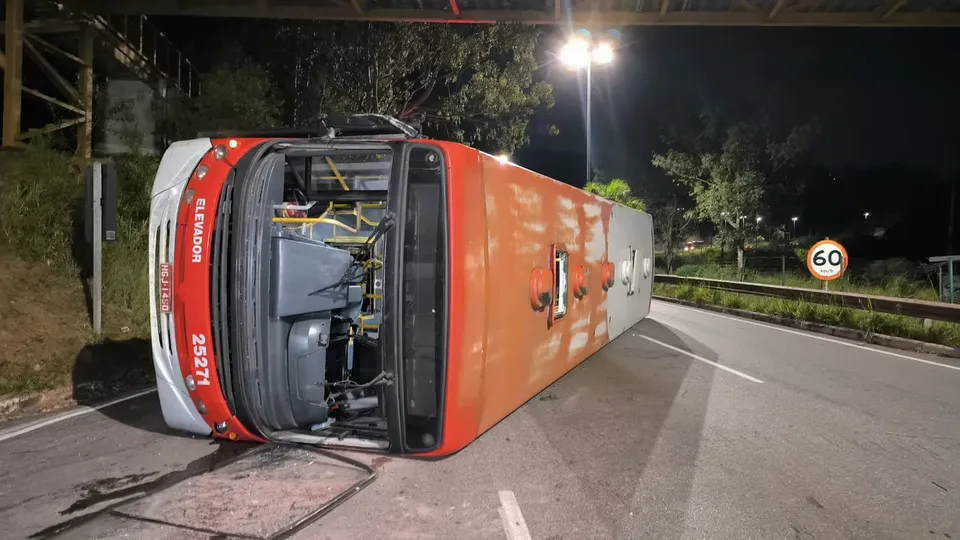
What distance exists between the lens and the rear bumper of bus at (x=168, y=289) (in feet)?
12.6

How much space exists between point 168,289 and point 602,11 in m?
9.87

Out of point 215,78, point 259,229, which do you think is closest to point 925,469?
point 259,229

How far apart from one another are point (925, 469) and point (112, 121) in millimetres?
19414

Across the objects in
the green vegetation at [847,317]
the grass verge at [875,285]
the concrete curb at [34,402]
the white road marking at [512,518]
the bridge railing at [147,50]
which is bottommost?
the white road marking at [512,518]

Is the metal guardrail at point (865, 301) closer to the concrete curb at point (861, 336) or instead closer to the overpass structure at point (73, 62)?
the concrete curb at point (861, 336)

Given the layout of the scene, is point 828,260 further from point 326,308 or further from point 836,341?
point 326,308

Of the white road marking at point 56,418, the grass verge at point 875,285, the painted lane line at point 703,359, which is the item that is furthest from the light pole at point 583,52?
the white road marking at point 56,418

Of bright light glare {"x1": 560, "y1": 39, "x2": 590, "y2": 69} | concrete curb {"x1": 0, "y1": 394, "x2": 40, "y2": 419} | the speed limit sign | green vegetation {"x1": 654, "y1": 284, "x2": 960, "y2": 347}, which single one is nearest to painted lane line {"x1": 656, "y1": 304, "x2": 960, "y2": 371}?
green vegetation {"x1": 654, "y1": 284, "x2": 960, "y2": 347}

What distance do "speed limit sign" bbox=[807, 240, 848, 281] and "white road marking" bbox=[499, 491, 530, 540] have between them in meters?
12.6

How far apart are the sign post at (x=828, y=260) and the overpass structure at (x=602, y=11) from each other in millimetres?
4971

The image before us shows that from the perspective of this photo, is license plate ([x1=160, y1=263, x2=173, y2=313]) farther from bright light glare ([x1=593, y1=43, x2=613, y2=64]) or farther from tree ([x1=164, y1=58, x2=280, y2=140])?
bright light glare ([x1=593, y1=43, x2=613, y2=64])

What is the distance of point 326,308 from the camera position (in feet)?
13.9

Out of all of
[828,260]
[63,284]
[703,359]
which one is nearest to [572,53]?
[828,260]

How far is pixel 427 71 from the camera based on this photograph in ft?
56.0
